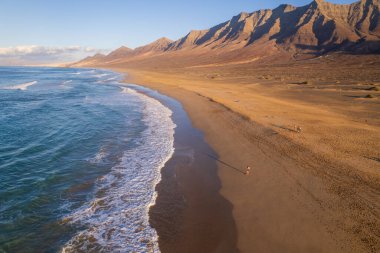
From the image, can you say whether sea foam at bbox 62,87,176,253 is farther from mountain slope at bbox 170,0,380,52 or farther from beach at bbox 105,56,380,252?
mountain slope at bbox 170,0,380,52

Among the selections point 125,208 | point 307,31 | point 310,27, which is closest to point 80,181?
point 125,208

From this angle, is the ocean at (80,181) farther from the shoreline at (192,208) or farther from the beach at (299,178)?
the beach at (299,178)

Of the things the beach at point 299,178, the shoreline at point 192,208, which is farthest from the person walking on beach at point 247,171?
the shoreline at point 192,208

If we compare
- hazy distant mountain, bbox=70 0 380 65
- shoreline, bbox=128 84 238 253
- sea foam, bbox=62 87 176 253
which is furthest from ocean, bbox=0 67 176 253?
hazy distant mountain, bbox=70 0 380 65

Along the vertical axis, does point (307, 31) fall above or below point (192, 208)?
above

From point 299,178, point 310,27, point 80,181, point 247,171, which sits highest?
point 310,27

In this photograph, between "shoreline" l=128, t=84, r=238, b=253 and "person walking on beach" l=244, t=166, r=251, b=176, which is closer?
"shoreline" l=128, t=84, r=238, b=253

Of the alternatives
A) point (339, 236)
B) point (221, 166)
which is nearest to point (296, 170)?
point (221, 166)

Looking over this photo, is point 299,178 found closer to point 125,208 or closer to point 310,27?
point 125,208
